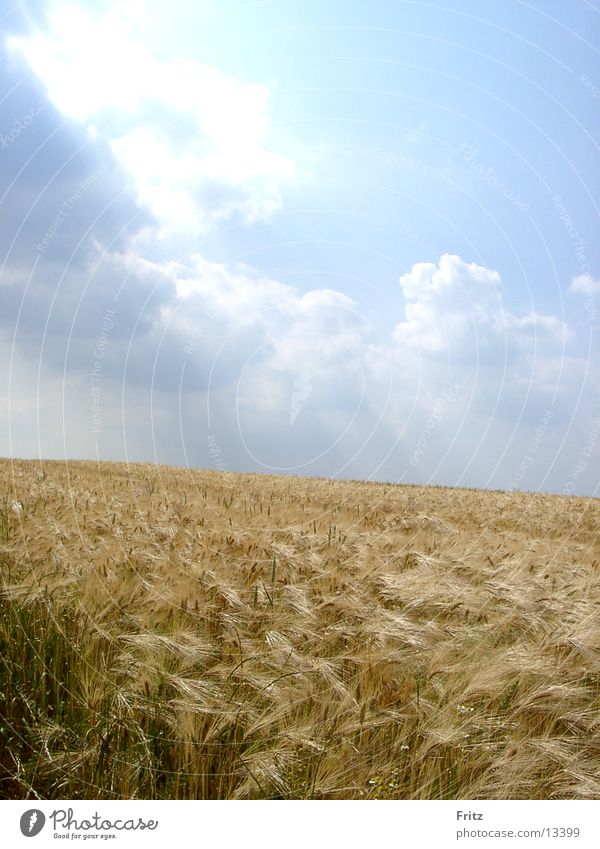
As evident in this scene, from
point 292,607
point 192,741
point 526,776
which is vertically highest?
point 292,607

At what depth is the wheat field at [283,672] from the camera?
2652mm

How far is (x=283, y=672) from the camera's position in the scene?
343 centimetres

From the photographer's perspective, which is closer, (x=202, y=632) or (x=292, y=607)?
(x=202, y=632)

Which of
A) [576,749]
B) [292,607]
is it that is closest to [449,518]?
[292,607]

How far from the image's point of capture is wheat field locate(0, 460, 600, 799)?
265 cm

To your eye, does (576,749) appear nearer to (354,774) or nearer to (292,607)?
(354,774)

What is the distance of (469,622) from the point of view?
477cm

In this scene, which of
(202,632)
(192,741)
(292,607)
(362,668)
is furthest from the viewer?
(292,607)

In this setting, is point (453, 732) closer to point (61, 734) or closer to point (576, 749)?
point (576, 749)

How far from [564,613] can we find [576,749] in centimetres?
187

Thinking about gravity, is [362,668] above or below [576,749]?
above
